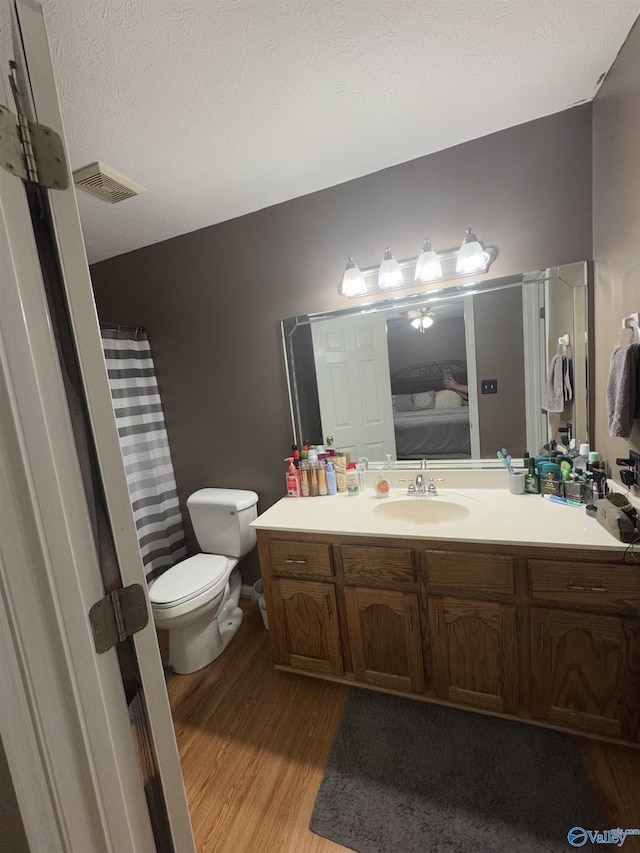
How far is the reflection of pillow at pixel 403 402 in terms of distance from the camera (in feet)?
6.00

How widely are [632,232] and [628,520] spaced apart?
95cm

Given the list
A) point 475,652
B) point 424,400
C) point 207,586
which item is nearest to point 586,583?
point 475,652

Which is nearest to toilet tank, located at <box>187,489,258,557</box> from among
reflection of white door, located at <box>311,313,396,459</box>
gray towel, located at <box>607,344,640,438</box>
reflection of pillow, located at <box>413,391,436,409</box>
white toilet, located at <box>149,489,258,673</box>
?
white toilet, located at <box>149,489,258,673</box>

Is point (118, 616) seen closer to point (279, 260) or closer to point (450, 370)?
point (450, 370)

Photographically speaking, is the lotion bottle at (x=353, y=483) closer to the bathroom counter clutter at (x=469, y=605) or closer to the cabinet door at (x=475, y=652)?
the bathroom counter clutter at (x=469, y=605)

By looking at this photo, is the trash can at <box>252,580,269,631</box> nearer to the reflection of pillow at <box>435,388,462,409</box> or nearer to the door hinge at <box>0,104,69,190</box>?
the reflection of pillow at <box>435,388,462,409</box>

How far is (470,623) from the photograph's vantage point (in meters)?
1.32

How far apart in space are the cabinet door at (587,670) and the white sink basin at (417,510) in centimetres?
52

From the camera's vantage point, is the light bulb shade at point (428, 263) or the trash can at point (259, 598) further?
the trash can at point (259, 598)

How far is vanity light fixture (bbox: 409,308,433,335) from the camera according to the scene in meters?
1.74

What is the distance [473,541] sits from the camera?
1260mm

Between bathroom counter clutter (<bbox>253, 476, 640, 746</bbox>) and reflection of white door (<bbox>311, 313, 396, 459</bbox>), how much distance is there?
16.1 inches

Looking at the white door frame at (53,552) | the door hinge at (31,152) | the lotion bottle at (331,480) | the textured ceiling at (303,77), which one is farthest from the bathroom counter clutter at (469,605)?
the textured ceiling at (303,77)

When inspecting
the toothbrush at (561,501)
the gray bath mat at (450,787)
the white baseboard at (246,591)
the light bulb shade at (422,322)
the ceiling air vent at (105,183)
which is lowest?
the gray bath mat at (450,787)
